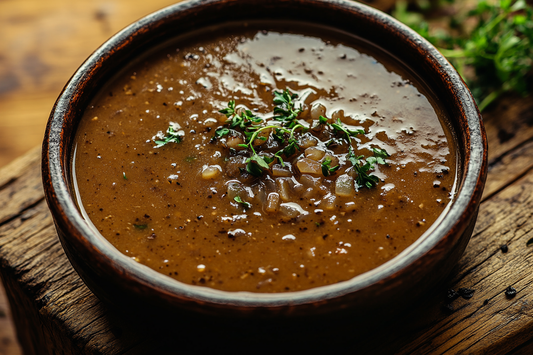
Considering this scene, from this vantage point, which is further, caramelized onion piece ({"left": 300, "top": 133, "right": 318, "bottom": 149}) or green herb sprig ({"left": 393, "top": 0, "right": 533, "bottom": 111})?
green herb sprig ({"left": 393, "top": 0, "right": 533, "bottom": 111})

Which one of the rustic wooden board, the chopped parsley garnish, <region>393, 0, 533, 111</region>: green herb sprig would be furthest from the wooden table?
the chopped parsley garnish

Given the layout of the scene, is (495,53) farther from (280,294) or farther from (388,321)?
(280,294)

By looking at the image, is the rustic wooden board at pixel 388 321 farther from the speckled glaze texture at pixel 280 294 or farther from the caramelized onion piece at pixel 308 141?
the caramelized onion piece at pixel 308 141

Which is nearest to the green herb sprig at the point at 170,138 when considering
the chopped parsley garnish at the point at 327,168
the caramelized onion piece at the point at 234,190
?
the caramelized onion piece at the point at 234,190

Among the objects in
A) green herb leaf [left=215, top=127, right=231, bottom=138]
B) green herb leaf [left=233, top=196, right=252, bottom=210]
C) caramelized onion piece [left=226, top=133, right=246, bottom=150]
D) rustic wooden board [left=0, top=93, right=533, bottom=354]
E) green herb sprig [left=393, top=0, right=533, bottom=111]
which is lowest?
rustic wooden board [left=0, top=93, right=533, bottom=354]

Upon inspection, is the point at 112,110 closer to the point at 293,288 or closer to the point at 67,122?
the point at 67,122

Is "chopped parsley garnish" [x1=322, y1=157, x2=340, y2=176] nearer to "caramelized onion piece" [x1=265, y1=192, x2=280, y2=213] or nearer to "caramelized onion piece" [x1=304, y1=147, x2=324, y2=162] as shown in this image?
"caramelized onion piece" [x1=304, y1=147, x2=324, y2=162]

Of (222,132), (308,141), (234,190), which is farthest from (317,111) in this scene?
(234,190)
